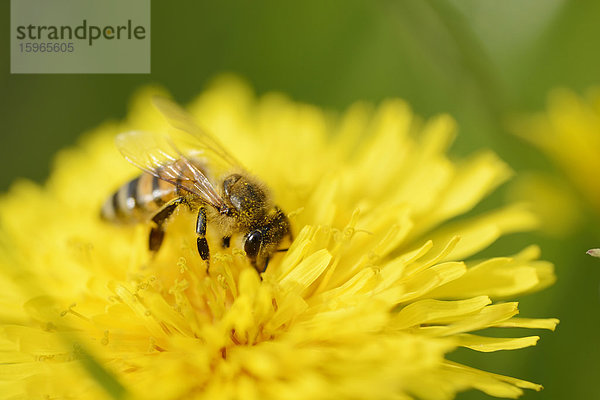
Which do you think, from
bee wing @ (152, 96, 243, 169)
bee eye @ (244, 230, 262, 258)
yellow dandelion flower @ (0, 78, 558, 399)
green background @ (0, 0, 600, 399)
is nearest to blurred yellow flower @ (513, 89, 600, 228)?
green background @ (0, 0, 600, 399)

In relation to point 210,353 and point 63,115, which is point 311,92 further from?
point 210,353

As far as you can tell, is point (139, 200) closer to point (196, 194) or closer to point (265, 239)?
point (196, 194)

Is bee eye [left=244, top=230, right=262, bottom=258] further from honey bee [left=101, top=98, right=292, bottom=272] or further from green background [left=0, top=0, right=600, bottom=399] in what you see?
green background [left=0, top=0, right=600, bottom=399]

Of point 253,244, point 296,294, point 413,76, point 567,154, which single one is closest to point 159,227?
point 253,244

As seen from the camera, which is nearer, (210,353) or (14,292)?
(210,353)

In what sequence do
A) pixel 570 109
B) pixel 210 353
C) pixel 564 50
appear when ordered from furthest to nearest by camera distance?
1. pixel 564 50
2. pixel 570 109
3. pixel 210 353

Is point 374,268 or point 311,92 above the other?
point 311,92

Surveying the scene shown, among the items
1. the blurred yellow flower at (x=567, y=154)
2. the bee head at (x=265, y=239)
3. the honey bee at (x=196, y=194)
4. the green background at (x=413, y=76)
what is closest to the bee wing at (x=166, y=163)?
the honey bee at (x=196, y=194)

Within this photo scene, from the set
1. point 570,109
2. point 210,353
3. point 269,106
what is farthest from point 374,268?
point 269,106
